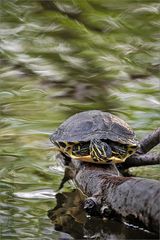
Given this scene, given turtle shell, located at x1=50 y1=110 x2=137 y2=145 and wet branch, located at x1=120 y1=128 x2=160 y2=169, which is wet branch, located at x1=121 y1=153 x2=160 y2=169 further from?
turtle shell, located at x1=50 y1=110 x2=137 y2=145

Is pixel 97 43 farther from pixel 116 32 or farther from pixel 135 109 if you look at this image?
pixel 135 109

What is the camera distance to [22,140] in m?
4.63

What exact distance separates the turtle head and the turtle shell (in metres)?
0.09

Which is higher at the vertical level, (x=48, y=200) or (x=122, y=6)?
(x=122, y=6)

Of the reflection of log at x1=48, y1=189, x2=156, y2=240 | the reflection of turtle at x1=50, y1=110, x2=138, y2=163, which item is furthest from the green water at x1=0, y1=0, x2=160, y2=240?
the reflection of turtle at x1=50, y1=110, x2=138, y2=163

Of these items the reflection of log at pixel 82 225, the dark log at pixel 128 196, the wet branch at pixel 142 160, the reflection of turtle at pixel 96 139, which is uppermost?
the reflection of turtle at pixel 96 139

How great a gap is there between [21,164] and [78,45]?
11.8 ft

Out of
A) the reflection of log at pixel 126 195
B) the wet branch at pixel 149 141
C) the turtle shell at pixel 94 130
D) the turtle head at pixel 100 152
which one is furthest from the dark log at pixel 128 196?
the wet branch at pixel 149 141

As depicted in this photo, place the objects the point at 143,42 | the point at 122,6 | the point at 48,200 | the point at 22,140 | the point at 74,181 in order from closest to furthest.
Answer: the point at 48,200
the point at 74,181
the point at 22,140
the point at 143,42
the point at 122,6

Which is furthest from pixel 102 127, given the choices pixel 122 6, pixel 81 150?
pixel 122 6

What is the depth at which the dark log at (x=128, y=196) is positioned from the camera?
2891 mm

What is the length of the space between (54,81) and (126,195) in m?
3.42

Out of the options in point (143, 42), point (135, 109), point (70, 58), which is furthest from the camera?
point (143, 42)

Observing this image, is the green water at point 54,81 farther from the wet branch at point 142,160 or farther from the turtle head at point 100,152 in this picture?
the turtle head at point 100,152
